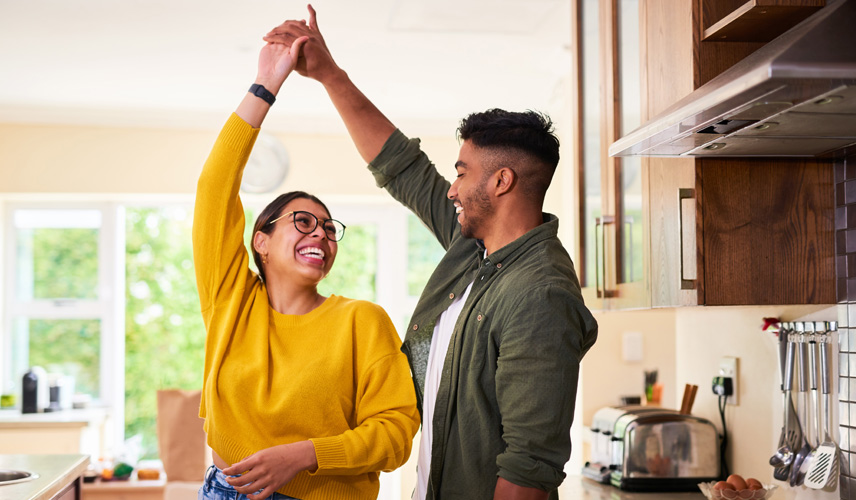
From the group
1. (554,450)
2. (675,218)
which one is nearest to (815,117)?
(675,218)

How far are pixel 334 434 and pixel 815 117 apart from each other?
1.01 m

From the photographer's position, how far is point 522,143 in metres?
1.63

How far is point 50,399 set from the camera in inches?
199

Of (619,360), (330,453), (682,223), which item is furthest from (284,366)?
(619,360)

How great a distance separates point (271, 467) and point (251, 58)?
118 inches

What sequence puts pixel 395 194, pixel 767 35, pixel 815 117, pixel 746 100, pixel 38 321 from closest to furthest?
pixel 746 100
pixel 815 117
pixel 767 35
pixel 395 194
pixel 38 321

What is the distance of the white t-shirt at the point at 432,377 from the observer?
164cm

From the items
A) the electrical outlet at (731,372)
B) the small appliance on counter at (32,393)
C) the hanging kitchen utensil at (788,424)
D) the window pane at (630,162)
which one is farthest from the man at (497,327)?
the small appliance on counter at (32,393)

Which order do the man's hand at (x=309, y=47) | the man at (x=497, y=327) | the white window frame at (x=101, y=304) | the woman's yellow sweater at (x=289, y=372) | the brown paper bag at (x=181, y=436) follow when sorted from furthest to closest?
the white window frame at (x=101, y=304) → the brown paper bag at (x=181, y=436) → the man's hand at (x=309, y=47) → the woman's yellow sweater at (x=289, y=372) → the man at (x=497, y=327)

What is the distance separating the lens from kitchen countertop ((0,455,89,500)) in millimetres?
2203

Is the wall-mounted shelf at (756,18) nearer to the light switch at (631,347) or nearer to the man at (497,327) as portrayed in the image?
the man at (497,327)

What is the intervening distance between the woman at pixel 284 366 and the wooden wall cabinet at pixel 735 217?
631 millimetres

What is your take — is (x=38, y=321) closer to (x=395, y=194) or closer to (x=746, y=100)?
(x=395, y=194)

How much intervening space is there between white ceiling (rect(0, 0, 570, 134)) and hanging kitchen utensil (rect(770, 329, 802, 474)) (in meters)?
1.85
